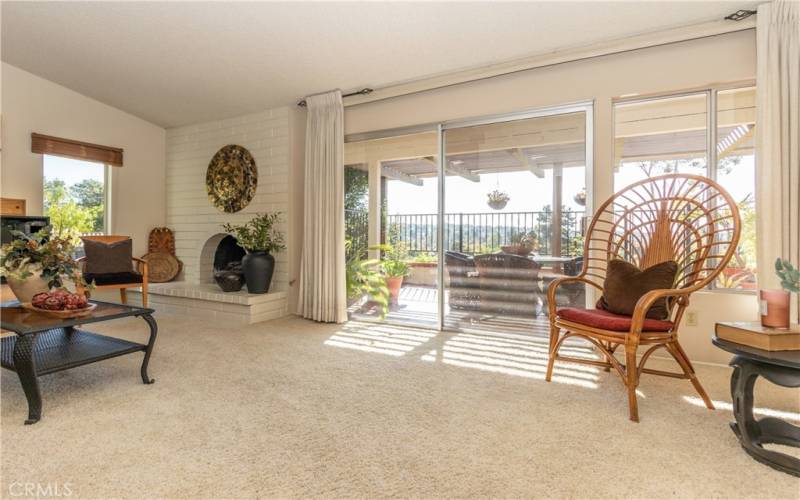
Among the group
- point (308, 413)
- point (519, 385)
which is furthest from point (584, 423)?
point (308, 413)

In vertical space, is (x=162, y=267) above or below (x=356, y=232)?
below

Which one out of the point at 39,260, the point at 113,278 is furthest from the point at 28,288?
the point at 113,278

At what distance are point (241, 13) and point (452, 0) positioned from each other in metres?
1.59

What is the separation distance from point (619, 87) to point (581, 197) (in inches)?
34.4

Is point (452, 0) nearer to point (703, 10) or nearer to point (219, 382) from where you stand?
point (703, 10)

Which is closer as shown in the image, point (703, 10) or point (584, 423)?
point (584, 423)

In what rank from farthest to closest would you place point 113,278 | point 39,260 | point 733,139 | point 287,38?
point 113,278 → point 287,38 → point 733,139 → point 39,260

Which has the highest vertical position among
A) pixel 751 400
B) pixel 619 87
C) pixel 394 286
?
pixel 619 87

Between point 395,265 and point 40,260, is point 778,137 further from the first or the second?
point 40,260

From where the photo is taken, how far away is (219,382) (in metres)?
2.49

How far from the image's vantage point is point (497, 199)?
3.71 meters

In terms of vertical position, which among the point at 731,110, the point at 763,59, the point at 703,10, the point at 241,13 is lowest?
the point at 731,110

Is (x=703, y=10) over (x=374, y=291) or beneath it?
over

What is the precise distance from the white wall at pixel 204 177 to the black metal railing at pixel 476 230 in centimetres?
101
